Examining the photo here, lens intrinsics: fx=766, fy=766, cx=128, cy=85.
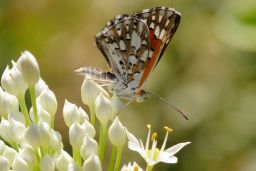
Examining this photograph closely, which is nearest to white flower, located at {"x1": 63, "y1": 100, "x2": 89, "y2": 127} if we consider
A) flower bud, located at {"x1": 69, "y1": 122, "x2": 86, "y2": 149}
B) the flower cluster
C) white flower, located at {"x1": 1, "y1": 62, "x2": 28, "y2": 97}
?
the flower cluster

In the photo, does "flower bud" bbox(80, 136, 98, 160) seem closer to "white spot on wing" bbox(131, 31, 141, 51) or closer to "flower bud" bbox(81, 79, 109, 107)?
"flower bud" bbox(81, 79, 109, 107)

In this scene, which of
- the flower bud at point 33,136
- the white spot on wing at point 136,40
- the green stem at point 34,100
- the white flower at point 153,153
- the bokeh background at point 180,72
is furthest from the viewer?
the bokeh background at point 180,72

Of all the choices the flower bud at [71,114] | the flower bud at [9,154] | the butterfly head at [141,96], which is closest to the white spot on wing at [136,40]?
the butterfly head at [141,96]

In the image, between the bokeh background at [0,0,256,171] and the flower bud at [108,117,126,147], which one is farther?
Result: the bokeh background at [0,0,256,171]

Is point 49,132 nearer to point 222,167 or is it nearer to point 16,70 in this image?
point 16,70

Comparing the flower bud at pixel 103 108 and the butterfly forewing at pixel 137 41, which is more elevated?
the butterfly forewing at pixel 137 41

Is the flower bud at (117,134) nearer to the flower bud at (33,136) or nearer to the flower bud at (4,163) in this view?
the flower bud at (33,136)
